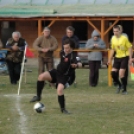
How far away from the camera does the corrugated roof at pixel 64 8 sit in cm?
3523

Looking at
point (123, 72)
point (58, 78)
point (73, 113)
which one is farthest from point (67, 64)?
point (123, 72)

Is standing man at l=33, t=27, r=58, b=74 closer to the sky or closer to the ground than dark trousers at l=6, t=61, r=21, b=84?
closer to the sky

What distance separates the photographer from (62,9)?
3716 centimetres

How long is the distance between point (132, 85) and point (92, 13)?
14.9m

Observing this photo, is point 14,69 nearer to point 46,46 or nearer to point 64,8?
point 46,46

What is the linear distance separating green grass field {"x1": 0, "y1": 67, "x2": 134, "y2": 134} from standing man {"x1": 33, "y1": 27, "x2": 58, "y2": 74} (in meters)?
0.89

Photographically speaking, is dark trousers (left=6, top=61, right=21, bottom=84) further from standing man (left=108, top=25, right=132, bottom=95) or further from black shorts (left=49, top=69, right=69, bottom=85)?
black shorts (left=49, top=69, right=69, bottom=85)

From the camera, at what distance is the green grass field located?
447 inches

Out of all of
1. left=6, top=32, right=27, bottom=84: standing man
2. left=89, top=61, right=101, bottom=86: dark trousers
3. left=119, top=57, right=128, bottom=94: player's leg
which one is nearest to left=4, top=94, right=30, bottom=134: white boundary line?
left=119, top=57, right=128, bottom=94: player's leg

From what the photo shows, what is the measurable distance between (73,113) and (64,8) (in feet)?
80.3

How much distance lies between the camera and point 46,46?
19297mm

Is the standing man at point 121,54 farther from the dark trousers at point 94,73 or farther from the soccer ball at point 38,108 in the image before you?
the soccer ball at point 38,108

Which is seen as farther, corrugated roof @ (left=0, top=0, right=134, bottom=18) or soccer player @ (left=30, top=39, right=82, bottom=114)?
corrugated roof @ (left=0, top=0, right=134, bottom=18)

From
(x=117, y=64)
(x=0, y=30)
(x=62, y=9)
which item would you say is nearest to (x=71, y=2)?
(x=62, y=9)
